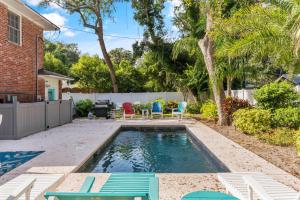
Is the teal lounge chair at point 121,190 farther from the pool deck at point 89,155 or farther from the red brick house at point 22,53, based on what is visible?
the red brick house at point 22,53

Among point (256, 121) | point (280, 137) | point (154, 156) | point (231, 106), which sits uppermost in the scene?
point (231, 106)

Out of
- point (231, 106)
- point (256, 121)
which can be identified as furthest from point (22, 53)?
point (256, 121)

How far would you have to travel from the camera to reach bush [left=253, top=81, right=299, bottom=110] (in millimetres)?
12703

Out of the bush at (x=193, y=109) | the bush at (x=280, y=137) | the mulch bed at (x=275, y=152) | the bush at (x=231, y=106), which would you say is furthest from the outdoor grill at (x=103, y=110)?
the bush at (x=280, y=137)

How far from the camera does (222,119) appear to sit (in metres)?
15.2

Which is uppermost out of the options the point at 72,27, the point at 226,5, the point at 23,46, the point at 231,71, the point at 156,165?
the point at 72,27

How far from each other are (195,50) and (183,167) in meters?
12.2

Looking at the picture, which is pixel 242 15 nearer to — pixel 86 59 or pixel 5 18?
pixel 5 18

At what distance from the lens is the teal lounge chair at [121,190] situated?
271 cm

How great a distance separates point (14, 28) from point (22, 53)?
1238 millimetres

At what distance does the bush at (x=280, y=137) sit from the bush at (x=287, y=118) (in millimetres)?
460

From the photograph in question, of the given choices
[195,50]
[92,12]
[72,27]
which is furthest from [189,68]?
[72,27]

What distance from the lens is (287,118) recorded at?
474 inches

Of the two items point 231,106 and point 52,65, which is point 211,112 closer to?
point 231,106
